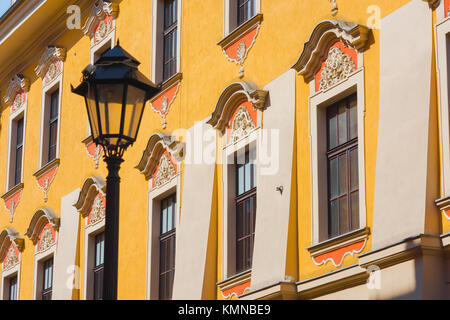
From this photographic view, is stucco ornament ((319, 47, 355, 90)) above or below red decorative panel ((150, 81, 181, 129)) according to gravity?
below

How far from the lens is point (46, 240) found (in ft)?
70.1

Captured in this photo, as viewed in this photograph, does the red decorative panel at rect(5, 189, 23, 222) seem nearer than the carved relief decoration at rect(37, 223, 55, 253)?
No

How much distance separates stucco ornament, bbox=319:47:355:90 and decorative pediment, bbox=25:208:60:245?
28.5 ft

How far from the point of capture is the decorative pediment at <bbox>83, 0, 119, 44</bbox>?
20.3 m

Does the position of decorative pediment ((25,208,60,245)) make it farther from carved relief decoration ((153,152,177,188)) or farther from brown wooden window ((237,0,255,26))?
brown wooden window ((237,0,255,26))

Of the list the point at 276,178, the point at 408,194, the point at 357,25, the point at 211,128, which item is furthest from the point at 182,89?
the point at 408,194

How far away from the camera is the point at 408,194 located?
11766mm

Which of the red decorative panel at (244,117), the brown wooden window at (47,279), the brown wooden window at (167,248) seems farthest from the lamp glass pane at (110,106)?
the brown wooden window at (47,279)

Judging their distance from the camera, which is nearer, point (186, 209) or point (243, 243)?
point (243, 243)

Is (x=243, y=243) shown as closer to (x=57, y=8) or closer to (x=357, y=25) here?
(x=357, y=25)

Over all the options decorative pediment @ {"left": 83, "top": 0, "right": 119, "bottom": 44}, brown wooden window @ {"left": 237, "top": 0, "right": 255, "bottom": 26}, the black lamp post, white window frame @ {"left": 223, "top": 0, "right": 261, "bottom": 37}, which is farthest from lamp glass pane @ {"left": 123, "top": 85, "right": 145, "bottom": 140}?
decorative pediment @ {"left": 83, "top": 0, "right": 119, "bottom": 44}

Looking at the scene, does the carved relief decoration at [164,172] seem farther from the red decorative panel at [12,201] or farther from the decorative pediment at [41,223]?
the red decorative panel at [12,201]

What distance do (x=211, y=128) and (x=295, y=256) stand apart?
3.20 meters

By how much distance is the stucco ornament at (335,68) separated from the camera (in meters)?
13.4
